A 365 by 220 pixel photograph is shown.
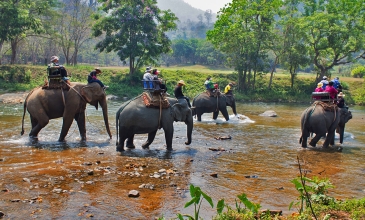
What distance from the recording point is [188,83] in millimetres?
37812

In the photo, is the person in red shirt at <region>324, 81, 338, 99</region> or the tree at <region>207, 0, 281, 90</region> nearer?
the person in red shirt at <region>324, 81, 338, 99</region>

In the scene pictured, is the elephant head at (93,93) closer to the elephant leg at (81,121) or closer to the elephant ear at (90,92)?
the elephant ear at (90,92)

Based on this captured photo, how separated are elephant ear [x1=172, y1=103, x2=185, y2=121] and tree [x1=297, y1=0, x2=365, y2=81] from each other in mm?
24323

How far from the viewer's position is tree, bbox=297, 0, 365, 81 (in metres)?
33.2

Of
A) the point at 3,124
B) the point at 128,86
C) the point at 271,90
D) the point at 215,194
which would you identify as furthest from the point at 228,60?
the point at 215,194

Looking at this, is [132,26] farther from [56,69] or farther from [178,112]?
[178,112]

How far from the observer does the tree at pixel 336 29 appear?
109 feet

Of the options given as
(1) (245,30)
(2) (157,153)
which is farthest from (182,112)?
(1) (245,30)

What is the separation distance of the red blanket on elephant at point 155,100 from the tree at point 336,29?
24.8 meters

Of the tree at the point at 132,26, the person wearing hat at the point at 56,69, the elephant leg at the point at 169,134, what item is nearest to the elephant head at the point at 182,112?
the elephant leg at the point at 169,134

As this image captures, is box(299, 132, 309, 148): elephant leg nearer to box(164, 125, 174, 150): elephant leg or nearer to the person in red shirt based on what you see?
the person in red shirt

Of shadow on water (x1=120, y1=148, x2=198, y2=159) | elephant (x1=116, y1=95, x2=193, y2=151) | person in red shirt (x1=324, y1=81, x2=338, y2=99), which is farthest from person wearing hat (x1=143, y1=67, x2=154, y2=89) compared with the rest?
person in red shirt (x1=324, y1=81, x2=338, y2=99)

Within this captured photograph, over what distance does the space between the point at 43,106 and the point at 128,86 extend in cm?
2358

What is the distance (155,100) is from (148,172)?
9.50 feet
